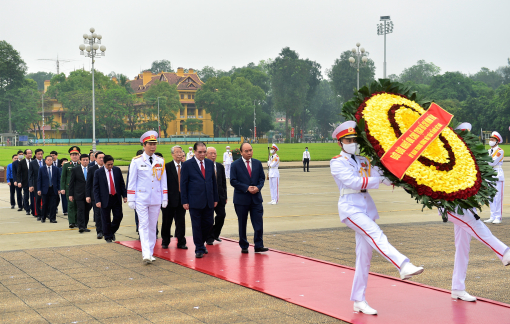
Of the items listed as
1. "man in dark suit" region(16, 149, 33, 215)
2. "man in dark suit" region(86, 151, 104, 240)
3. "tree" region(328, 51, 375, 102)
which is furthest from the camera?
"tree" region(328, 51, 375, 102)

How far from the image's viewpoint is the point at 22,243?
1090 centimetres

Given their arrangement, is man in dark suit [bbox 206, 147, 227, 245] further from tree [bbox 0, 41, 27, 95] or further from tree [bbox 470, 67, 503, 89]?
tree [bbox 470, 67, 503, 89]

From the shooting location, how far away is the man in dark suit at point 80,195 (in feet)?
40.4

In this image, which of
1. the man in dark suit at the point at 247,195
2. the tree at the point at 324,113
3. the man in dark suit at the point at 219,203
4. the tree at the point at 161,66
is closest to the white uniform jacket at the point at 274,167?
the man in dark suit at the point at 219,203

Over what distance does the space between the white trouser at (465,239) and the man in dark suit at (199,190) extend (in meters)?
4.43

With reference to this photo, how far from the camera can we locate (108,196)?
36.0 feet

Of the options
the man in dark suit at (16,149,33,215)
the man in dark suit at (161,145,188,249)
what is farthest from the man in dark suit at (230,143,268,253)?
the man in dark suit at (16,149,33,215)

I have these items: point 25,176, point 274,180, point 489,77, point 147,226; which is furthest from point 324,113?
point 147,226

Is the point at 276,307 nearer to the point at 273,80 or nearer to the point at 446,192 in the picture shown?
the point at 446,192

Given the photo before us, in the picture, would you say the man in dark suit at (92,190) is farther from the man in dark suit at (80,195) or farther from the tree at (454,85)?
the tree at (454,85)

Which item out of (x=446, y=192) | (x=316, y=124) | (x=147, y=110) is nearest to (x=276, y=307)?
(x=446, y=192)

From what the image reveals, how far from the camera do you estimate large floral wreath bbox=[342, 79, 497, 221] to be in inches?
222

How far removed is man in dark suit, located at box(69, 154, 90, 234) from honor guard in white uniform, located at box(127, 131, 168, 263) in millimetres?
3579

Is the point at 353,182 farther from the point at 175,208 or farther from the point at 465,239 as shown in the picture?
the point at 175,208
